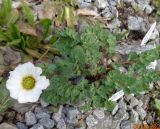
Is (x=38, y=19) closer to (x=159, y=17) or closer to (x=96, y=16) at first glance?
(x=96, y=16)

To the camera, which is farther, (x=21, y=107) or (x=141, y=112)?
(x=141, y=112)

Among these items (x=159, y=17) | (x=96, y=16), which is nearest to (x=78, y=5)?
(x=96, y=16)

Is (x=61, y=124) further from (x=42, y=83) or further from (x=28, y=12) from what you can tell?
(x=28, y=12)

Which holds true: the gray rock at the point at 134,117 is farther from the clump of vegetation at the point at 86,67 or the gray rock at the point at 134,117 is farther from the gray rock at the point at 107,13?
the gray rock at the point at 107,13

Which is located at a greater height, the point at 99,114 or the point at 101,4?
the point at 101,4

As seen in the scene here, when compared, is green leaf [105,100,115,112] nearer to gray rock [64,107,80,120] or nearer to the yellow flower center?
gray rock [64,107,80,120]

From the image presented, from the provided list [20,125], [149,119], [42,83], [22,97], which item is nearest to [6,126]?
→ [20,125]

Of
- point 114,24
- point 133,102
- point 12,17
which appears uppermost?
point 12,17

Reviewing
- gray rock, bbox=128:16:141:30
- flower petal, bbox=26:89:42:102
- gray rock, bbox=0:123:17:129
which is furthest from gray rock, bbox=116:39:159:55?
gray rock, bbox=0:123:17:129
